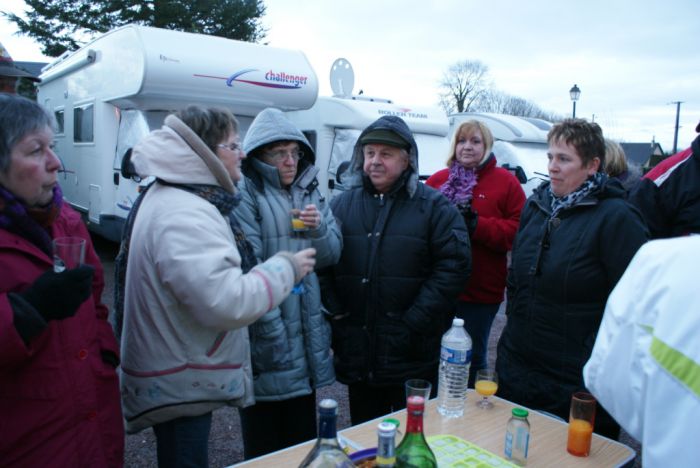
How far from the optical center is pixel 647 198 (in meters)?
3.11

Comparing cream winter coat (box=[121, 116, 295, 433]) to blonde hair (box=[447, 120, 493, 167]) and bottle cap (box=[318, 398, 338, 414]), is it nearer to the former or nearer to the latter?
bottle cap (box=[318, 398, 338, 414])

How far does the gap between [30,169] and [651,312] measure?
1.76 meters

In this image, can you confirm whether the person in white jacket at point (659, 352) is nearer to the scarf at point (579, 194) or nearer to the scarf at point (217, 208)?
the scarf at point (217, 208)

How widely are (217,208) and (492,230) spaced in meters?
2.10

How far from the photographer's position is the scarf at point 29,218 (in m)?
1.66

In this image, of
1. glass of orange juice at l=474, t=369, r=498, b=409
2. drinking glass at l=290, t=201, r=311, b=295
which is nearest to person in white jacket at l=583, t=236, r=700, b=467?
glass of orange juice at l=474, t=369, r=498, b=409

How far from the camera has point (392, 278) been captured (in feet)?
9.14

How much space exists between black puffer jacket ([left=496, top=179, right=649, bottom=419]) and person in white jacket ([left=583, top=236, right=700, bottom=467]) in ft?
4.61

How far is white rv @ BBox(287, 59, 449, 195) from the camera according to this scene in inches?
348

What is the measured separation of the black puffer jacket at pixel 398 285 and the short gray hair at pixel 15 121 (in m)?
1.60

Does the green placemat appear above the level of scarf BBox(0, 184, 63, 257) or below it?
below

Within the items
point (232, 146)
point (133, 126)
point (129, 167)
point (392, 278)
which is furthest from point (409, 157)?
point (133, 126)

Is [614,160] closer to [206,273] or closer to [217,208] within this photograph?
[217,208]

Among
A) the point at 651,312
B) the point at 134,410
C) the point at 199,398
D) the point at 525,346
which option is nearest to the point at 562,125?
the point at 525,346
